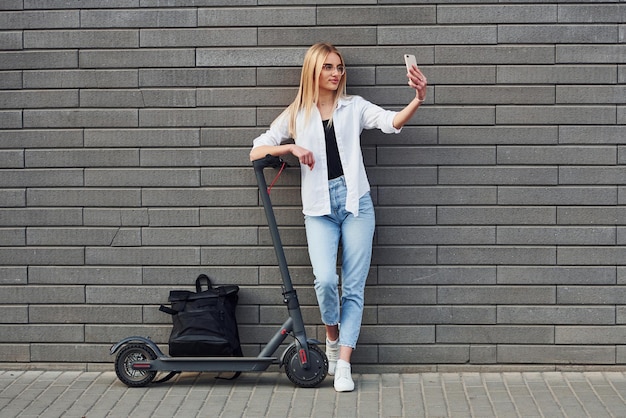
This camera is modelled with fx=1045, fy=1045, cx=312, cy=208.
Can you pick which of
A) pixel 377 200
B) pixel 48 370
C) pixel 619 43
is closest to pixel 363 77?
pixel 377 200

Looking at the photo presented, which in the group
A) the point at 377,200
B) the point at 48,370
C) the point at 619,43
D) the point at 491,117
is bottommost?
the point at 48,370

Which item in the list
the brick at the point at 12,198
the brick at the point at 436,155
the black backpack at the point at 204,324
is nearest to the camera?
the black backpack at the point at 204,324

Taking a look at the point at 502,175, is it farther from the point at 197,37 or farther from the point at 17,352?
the point at 17,352

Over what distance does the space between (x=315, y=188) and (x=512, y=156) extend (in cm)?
127

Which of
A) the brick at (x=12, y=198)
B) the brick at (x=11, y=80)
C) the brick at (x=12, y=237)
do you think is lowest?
the brick at (x=12, y=237)

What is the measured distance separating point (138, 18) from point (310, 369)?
244 centimetres

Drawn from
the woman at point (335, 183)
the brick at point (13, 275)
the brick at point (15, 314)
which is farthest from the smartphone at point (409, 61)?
the brick at point (15, 314)

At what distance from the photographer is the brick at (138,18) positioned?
21.5 feet

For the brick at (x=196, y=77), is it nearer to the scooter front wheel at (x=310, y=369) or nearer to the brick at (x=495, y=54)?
the brick at (x=495, y=54)

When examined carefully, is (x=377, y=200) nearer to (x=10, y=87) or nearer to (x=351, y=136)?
(x=351, y=136)

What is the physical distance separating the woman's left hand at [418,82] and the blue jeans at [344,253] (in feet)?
2.28

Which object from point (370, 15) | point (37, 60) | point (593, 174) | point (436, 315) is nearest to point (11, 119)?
point (37, 60)

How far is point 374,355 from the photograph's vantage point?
21.7ft

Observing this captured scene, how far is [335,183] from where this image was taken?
625 centimetres
